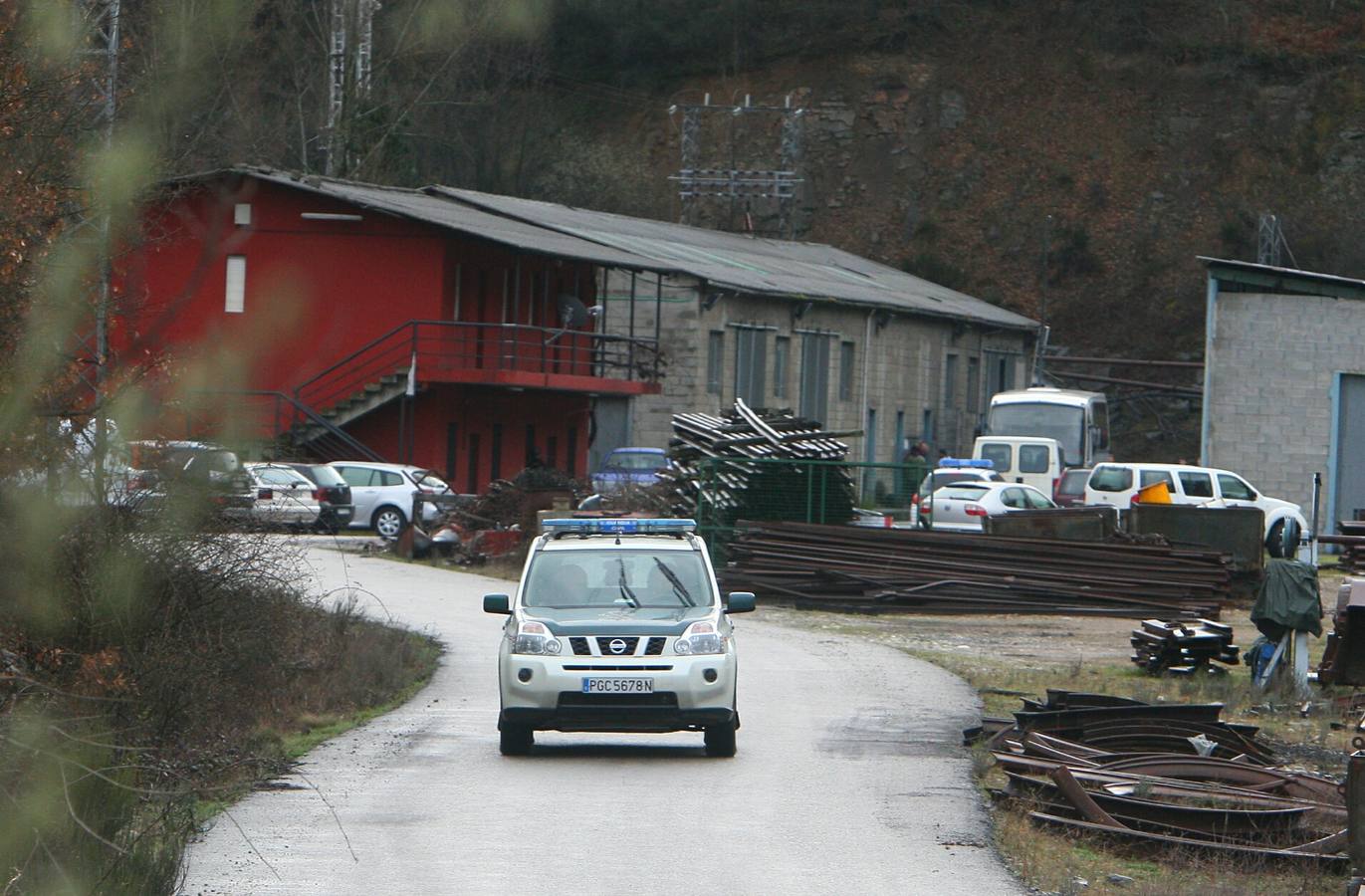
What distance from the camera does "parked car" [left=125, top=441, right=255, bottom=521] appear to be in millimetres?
8328

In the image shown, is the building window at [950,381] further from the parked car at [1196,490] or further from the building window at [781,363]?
the parked car at [1196,490]

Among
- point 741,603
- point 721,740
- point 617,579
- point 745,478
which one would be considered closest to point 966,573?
point 745,478

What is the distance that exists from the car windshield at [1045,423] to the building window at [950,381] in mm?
11508

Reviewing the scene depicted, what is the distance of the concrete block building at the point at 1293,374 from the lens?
42312 millimetres

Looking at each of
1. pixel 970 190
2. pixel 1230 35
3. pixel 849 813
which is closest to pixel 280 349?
pixel 849 813

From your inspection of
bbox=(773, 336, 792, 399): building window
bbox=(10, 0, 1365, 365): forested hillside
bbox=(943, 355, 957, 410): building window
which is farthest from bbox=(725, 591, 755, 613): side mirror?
bbox=(10, 0, 1365, 365): forested hillside

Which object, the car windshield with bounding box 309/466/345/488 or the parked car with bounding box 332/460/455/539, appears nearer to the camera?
the car windshield with bounding box 309/466/345/488

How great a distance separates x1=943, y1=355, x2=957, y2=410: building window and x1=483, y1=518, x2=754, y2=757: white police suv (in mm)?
49989

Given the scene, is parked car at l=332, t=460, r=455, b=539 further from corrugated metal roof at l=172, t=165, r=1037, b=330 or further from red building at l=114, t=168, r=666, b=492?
corrugated metal roof at l=172, t=165, r=1037, b=330

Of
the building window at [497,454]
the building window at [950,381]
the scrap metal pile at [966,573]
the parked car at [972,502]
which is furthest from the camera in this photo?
the building window at [950,381]

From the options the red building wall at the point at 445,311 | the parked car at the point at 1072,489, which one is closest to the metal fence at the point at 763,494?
the parked car at the point at 1072,489

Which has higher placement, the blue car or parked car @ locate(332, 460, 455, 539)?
the blue car

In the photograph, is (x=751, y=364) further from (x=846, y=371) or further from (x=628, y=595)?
(x=628, y=595)

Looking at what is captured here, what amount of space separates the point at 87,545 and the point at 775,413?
96.2 feet
